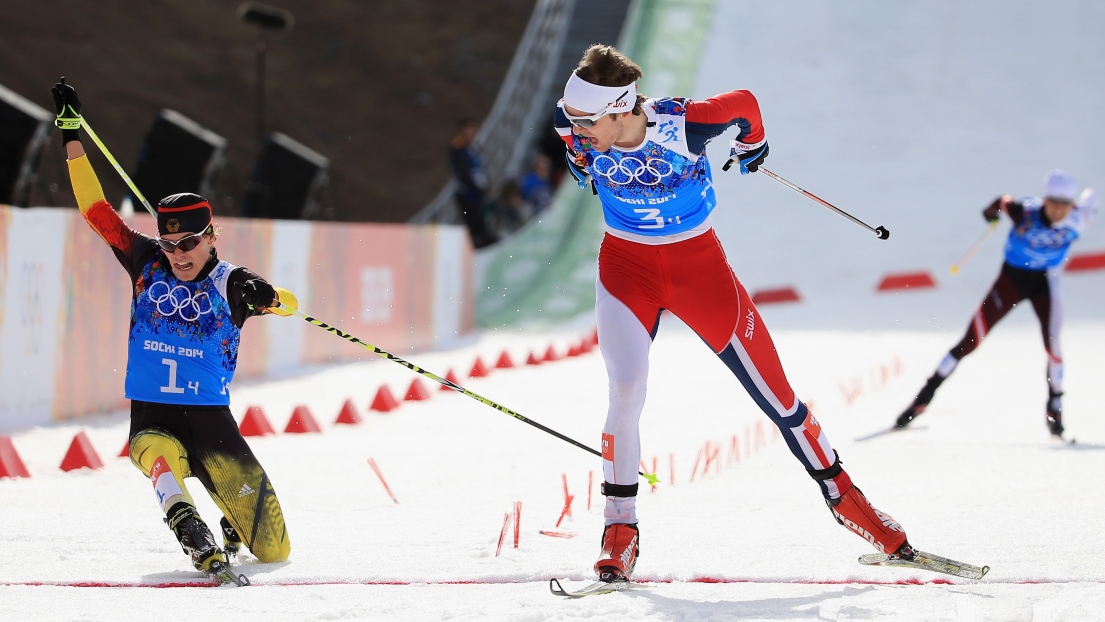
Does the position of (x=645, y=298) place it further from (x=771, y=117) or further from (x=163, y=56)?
(x=163, y=56)

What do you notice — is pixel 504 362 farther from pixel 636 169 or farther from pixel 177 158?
pixel 636 169

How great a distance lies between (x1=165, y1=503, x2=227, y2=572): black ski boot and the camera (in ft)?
14.5

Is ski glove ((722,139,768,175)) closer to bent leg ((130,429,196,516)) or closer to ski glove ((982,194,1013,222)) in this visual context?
bent leg ((130,429,196,516))

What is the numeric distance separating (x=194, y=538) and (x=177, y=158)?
969cm

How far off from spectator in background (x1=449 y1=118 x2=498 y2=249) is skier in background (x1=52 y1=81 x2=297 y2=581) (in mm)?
12971

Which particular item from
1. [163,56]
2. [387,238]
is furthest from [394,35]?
[387,238]

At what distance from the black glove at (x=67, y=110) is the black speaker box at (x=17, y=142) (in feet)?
21.0

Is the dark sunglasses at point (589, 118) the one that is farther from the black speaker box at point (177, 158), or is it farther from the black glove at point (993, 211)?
the black speaker box at point (177, 158)

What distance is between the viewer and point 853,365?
12305 mm

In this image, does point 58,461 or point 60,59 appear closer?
point 58,461

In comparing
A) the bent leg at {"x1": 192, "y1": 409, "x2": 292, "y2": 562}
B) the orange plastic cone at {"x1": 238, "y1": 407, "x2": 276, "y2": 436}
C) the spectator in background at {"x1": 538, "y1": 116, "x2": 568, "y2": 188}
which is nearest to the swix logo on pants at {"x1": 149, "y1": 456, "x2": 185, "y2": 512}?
the bent leg at {"x1": 192, "y1": 409, "x2": 292, "y2": 562}

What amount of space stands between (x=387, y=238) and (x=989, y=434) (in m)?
7.35

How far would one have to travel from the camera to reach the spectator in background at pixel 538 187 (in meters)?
19.9

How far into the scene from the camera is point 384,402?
32.2 ft
